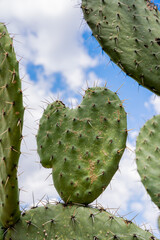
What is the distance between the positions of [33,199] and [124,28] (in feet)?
4.93

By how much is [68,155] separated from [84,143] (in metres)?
0.11

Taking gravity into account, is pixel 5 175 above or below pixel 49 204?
above

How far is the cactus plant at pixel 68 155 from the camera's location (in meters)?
1.60

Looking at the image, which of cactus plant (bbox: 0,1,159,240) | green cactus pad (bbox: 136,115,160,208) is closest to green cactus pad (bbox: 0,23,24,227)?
cactus plant (bbox: 0,1,159,240)

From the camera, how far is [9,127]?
1585 millimetres

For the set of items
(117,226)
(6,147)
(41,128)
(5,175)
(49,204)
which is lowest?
(117,226)

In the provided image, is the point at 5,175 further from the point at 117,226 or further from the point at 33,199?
the point at 117,226

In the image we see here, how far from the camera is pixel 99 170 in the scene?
185 cm

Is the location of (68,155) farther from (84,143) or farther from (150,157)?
(150,157)

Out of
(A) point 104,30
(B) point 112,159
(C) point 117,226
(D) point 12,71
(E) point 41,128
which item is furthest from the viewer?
(A) point 104,30

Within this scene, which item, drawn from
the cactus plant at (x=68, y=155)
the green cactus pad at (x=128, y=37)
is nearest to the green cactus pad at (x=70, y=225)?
the cactus plant at (x=68, y=155)

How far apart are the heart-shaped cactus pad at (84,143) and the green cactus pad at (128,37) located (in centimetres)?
64

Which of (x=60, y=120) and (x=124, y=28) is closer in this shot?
(x=60, y=120)

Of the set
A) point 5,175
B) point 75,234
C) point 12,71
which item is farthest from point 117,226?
point 12,71
